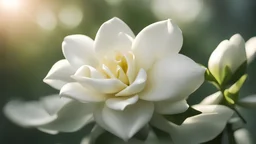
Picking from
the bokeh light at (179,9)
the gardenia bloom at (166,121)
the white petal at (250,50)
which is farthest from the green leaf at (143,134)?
the bokeh light at (179,9)

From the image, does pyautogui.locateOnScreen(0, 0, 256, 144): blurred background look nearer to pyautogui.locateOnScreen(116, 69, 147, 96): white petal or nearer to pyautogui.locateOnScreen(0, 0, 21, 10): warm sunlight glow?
pyautogui.locateOnScreen(0, 0, 21, 10): warm sunlight glow

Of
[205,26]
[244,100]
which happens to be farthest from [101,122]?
[205,26]

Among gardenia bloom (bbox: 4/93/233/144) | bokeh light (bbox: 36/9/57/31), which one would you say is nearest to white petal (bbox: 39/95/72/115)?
gardenia bloom (bbox: 4/93/233/144)

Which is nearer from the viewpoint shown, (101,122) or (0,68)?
(101,122)

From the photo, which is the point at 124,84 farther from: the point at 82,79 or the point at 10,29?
the point at 10,29

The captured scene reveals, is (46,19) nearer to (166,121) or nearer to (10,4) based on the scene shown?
(10,4)
